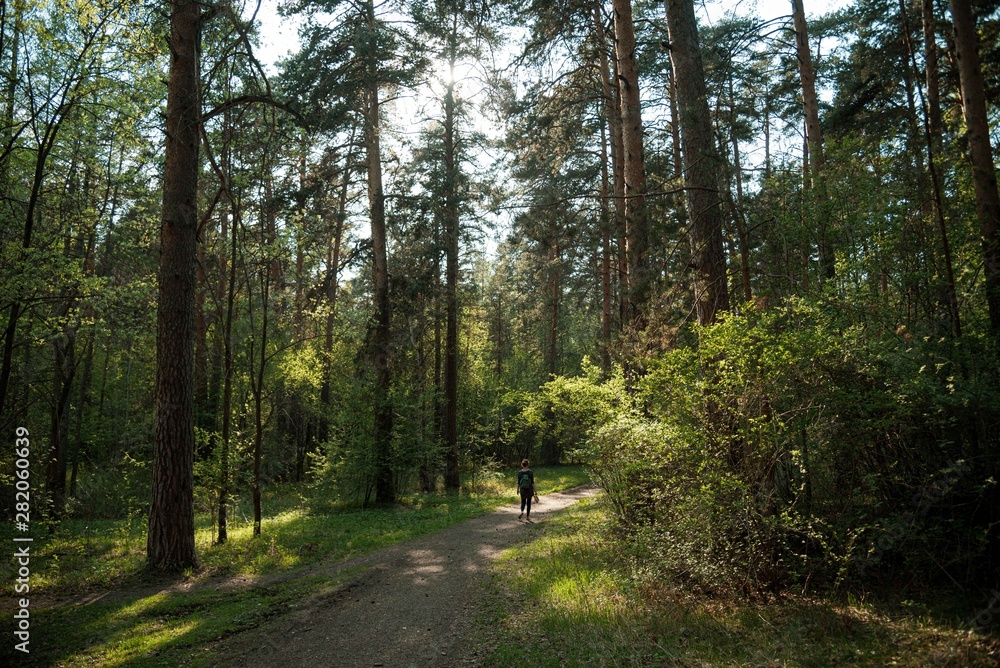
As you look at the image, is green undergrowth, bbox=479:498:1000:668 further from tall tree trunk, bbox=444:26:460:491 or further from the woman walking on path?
tall tree trunk, bbox=444:26:460:491

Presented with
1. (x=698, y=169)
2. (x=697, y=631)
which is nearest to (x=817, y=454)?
(x=697, y=631)

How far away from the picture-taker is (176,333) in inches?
344

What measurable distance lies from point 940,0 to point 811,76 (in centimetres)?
313

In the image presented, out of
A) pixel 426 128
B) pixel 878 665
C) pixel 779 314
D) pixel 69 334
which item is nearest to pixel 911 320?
pixel 779 314

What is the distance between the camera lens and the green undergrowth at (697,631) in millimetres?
4121

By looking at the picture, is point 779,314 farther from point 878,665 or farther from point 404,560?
point 404,560

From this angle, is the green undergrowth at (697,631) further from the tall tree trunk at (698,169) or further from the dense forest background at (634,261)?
the tall tree trunk at (698,169)

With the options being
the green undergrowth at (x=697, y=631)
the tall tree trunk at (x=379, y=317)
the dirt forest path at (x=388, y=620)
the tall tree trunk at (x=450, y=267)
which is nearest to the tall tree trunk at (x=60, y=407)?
the tall tree trunk at (x=379, y=317)

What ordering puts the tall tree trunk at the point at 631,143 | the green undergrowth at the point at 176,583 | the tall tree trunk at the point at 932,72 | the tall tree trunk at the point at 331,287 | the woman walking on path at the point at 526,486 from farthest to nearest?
the tall tree trunk at the point at 331,287, the woman walking on path at the point at 526,486, the tall tree trunk at the point at 631,143, the tall tree trunk at the point at 932,72, the green undergrowth at the point at 176,583

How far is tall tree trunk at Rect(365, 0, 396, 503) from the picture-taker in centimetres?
1614

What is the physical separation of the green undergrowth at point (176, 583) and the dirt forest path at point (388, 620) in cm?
44

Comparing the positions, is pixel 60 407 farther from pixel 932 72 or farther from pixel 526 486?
pixel 932 72

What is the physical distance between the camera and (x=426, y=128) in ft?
64.6

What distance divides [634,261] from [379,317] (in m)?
8.70
